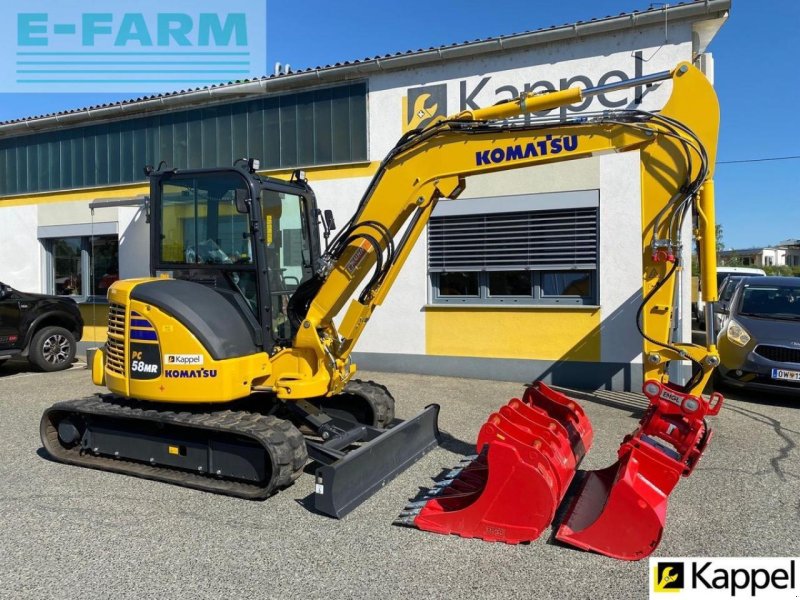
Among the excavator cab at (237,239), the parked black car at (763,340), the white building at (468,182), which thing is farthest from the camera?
the white building at (468,182)

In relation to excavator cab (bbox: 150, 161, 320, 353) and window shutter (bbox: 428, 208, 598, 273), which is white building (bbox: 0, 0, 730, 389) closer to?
window shutter (bbox: 428, 208, 598, 273)

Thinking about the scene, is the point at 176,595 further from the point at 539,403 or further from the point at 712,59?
the point at 712,59

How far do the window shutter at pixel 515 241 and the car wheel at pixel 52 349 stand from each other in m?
6.64

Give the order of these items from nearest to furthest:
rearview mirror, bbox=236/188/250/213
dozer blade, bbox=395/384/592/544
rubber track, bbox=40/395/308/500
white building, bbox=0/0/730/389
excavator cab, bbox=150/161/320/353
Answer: dozer blade, bbox=395/384/592/544, rubber track, bbox=40/395/308/500, rearview mirror, bbox=236/188/250/213, excavator cab, bbox=150/161/320/353, white building, bbox=0/0/730/389

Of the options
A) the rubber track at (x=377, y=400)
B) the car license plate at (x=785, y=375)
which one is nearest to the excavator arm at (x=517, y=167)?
the rubber track at (x=377, y=400)

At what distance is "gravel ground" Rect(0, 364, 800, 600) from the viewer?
336 cm

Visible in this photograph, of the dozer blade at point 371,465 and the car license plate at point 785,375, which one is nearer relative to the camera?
the dozer blade at point 371,465

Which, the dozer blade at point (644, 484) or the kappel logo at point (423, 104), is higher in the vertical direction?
the kappel logo at point (423, 104)

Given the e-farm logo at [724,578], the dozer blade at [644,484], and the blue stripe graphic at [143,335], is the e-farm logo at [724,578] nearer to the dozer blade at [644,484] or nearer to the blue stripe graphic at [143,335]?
the dozer blade at [644,484]

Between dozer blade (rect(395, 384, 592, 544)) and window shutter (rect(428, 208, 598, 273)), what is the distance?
4.75 meters

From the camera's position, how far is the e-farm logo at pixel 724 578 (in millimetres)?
3355

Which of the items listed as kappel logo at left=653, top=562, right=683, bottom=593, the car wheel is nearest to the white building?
the car wheel

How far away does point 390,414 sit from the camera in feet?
19.7

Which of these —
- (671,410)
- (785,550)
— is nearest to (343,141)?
(671,410)
